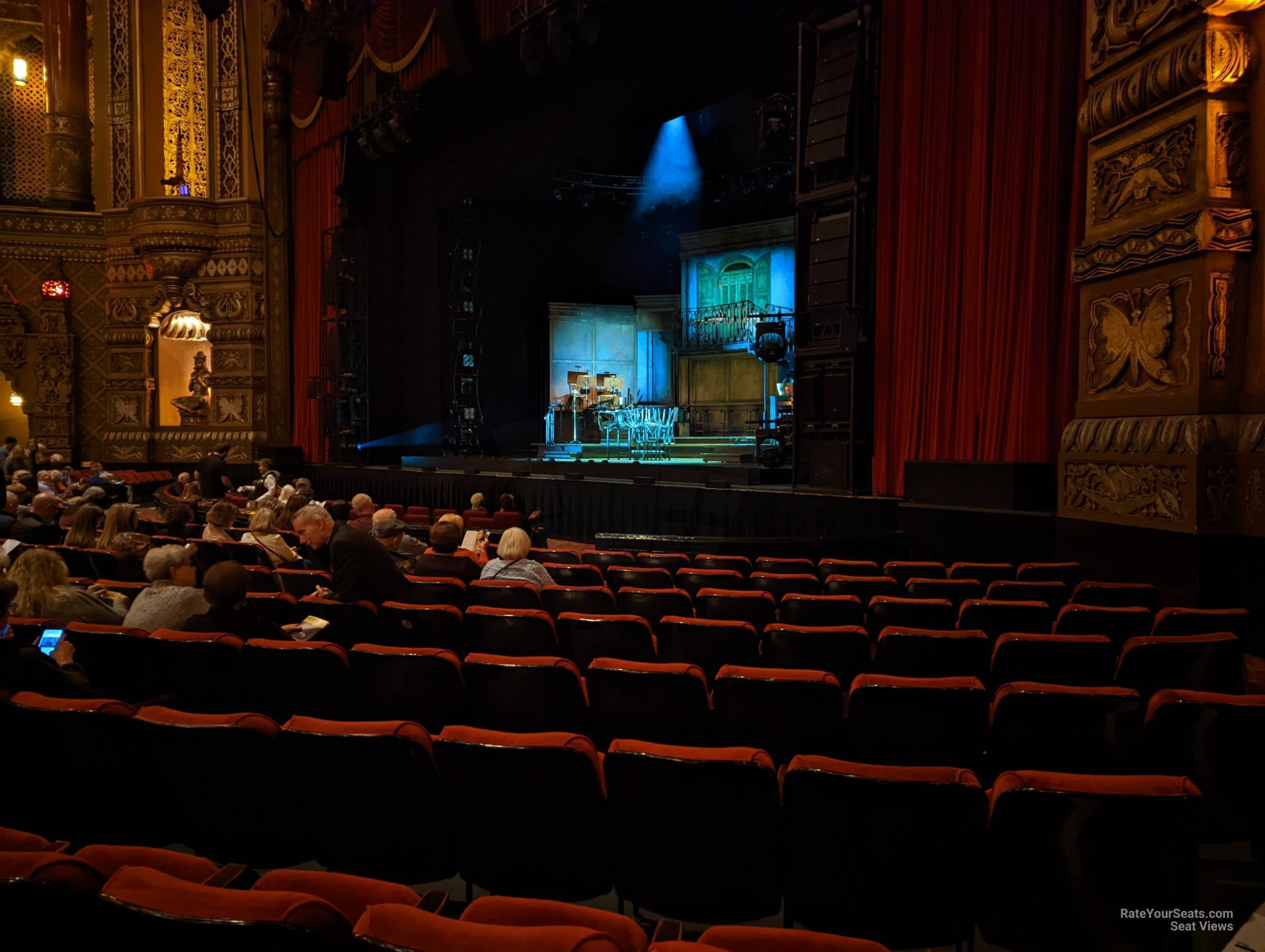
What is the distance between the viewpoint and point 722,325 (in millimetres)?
20844

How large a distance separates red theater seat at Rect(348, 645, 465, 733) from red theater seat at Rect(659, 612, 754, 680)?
0.94m

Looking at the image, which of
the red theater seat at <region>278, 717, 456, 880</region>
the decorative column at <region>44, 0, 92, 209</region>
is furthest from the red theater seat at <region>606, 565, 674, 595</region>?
the decorative column at <region>44, 0, 92, 209</region>

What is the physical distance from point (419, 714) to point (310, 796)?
2.94 ft

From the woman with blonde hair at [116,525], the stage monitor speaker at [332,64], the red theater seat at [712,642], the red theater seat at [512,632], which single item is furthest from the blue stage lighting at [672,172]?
the red theater seat at [712,642]

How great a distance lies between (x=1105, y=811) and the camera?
171 cm

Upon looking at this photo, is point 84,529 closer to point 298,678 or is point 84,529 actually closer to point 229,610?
point 229,610

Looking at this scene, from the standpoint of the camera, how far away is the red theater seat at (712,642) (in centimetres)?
345

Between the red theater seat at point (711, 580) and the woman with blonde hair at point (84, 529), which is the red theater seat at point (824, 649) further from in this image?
the woman with blonde hair at point (84, 529)

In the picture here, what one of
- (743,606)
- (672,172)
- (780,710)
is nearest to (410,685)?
(780,710)

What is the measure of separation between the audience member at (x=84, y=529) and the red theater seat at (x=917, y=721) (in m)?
5.58

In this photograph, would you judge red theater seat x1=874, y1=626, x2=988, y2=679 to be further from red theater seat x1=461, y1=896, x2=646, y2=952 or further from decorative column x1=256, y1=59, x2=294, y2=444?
decorative column x1=256, y1=59, x2=294, y2=444

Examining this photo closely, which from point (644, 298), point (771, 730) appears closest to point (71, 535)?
point (771, 730)

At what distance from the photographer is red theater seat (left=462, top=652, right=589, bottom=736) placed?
2816 millimetres

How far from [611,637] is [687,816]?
1629 mm
